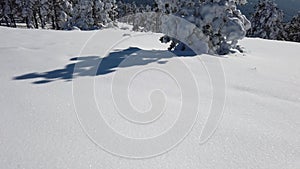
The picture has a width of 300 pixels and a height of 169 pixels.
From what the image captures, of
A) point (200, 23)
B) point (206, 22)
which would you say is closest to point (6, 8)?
point (200, 23)

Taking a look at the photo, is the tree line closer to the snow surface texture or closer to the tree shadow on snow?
the tree shadow on snow

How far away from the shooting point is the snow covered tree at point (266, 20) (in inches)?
1115

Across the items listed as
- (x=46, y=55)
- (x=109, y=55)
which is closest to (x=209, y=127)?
(x=109, y=55)

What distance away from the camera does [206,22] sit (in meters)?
8.82

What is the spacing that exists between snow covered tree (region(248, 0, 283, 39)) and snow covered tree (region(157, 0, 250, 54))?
2319 centimetres

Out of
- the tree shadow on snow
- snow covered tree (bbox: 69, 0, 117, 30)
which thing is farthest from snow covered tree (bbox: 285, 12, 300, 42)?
the tree shadow on snow

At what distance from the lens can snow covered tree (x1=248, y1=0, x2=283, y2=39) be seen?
28.3 m

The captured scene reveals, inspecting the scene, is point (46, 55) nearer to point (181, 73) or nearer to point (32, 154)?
point (181, 73)

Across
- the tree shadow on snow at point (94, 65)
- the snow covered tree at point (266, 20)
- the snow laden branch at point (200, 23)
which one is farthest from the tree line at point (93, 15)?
the tree shadow on snow at point (94, 65)

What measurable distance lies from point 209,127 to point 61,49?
5231 millimetres

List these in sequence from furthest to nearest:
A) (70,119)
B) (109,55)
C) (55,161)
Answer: (109,55), (70,119), (55,161)

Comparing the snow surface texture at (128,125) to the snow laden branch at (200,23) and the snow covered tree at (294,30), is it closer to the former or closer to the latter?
the snow laden branch at (200,23)

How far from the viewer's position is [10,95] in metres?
3.34

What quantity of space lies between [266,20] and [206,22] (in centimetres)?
2493
